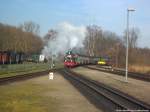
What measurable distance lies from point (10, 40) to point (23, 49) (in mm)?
9399

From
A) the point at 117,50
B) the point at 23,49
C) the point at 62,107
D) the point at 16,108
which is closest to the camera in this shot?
the point at 16,108

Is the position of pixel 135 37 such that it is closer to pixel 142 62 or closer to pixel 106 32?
pixel 106 32

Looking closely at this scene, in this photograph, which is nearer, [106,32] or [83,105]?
[83,105]

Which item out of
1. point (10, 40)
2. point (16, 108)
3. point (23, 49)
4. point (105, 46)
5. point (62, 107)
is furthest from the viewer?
point (105, 46)

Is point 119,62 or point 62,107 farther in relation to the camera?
point 119,62

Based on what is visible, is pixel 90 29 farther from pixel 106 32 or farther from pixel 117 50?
pixel 117 50

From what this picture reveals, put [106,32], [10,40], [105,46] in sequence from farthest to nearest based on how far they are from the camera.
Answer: [106,32] < [105,46] < [10,40]

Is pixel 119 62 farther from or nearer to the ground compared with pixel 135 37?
nearer to the ground

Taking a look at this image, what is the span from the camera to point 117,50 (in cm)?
9550

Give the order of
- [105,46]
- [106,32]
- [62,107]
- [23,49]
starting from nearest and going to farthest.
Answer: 1. [62,107]
2. [23,49]
3. [105,46]
4. [106,32]

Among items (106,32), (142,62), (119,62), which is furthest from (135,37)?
(142,62)

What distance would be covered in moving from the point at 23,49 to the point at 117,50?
46605 mm

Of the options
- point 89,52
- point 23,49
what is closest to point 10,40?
point 23,49

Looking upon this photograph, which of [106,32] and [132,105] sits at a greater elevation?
[106,32]
